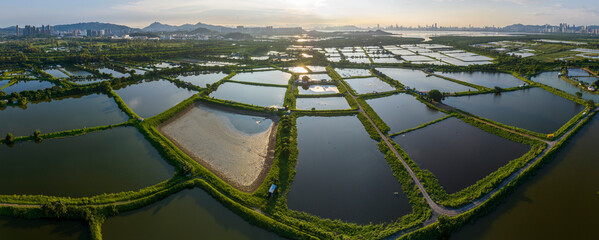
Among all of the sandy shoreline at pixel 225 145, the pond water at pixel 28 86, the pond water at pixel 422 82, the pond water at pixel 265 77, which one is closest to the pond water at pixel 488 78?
the pond water at pixel 422 82

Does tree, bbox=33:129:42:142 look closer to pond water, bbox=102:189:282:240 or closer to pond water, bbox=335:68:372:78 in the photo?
pond water, bbox=102:189:282:240

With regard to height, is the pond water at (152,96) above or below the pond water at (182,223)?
above

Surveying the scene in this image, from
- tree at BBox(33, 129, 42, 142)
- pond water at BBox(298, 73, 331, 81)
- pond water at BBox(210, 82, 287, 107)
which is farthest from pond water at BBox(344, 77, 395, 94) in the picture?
tree at BBox(33, 129, 42, 142)

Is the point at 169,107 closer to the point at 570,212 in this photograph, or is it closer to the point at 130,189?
the point at 130,189

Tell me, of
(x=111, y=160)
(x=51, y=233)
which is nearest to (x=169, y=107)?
(x=111, y=160)

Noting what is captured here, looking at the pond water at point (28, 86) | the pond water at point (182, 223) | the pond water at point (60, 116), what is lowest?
the pond water at point (182, 223)

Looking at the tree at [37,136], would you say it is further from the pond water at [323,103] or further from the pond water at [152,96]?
the pond water at [323,103]
